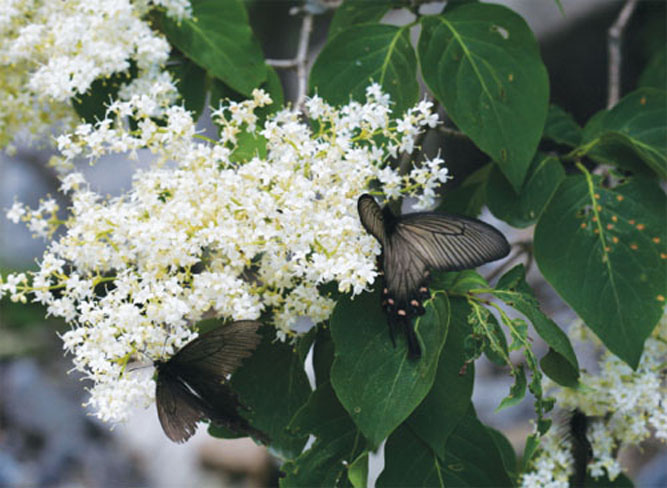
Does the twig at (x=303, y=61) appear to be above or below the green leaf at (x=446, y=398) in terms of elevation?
above

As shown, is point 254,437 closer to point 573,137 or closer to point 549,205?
→ point 549,205

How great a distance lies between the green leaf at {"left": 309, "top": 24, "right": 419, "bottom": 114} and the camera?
0.94 meters

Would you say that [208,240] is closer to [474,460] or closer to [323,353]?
[323,353]

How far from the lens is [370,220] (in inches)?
27.3

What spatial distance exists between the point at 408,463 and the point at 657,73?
4.35 ft

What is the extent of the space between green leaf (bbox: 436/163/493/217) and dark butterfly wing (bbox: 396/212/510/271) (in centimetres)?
44

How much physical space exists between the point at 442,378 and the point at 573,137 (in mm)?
541

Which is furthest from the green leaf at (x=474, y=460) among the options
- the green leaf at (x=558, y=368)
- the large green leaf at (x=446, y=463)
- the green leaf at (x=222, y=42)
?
the green leaf at (x=222, y=42)

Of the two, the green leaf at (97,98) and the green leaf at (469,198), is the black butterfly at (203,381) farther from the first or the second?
the green leaf at (469,198)

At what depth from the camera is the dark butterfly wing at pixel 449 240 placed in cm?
72

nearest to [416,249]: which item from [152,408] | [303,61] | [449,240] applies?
[449,240]

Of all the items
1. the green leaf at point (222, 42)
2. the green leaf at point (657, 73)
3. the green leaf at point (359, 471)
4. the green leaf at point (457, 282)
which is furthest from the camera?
the green leaf at point (657, 73)

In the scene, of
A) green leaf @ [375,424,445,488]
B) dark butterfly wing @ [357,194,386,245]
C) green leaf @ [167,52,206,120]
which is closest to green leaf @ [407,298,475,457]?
green leaf @ [375,424,445,488]

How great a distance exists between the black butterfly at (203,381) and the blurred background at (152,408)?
5.48 ft
